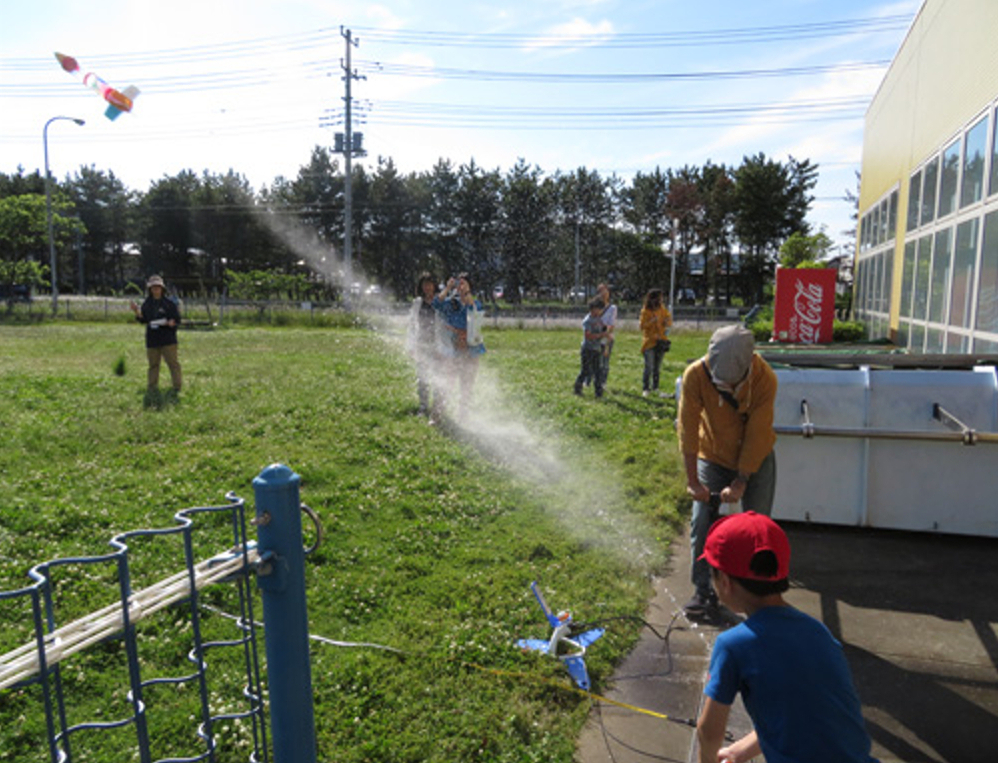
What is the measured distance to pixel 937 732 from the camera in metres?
3.23

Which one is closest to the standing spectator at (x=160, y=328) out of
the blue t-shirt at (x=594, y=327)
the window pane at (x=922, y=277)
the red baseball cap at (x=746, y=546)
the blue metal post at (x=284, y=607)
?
the blue t-shirt at (x=594, y=327)

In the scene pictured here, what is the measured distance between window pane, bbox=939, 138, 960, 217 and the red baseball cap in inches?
339

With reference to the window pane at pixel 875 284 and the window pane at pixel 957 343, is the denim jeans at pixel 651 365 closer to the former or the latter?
the window pane at pixel 957 343

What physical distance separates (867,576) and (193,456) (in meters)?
6.42

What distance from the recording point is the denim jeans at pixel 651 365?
1196 cm

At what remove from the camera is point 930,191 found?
1051 centimetres

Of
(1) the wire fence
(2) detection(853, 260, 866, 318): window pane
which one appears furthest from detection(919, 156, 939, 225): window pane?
(1) the wire fence

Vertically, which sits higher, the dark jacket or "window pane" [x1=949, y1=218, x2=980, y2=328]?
"window pane" [x1=949, y1=218, x2=980, y2=328]

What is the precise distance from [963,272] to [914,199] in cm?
407

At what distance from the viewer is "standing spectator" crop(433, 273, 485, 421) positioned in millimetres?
9570

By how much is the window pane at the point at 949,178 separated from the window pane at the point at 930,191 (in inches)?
18.4

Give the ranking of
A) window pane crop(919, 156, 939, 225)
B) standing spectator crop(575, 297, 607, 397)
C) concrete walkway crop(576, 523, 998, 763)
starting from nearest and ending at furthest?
concrete walkway crop(576, 523, 998, 763) < window pane crop(919, 156, 939, 225) < standing spectator crop(575, 297, 607, 397)

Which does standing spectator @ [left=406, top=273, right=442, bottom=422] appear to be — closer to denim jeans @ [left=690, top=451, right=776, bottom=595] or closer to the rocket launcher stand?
denim jeans @ [left=690, top=451, right=776, bottom=595]

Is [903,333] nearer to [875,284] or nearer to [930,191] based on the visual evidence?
[930,191]
